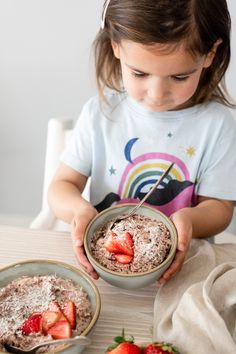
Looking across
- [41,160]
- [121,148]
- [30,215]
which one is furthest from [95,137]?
[30,215]

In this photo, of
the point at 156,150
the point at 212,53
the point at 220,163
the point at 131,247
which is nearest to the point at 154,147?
the point at 156,150

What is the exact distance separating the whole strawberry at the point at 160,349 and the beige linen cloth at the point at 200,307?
0.09ft

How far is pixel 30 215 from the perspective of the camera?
1987 mm

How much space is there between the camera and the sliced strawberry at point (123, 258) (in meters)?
0.77

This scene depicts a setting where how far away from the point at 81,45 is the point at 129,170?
0.64 metres

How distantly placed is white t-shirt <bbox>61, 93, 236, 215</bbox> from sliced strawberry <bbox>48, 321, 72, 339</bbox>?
506 mm

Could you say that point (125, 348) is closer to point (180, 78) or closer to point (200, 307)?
point (200, 307)

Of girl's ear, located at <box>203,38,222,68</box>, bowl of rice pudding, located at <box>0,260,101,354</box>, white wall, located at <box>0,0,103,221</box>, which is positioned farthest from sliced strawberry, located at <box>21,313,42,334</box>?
white wall, located at <box>0,0,103,221</box>

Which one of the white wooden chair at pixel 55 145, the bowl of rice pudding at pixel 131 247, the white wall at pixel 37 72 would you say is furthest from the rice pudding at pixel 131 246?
the white wall at pixel 37 72

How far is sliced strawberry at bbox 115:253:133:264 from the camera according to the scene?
0.77 metres

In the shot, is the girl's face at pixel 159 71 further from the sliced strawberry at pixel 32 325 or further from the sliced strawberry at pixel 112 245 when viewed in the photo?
the sliced strawberry at pixel 32 325

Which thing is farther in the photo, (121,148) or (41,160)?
(41,160)

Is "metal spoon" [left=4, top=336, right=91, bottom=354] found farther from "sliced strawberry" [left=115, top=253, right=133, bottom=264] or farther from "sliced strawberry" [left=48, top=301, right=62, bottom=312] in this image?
"sliced strawberry" [left=115, top=253, right=133, bottom=264]

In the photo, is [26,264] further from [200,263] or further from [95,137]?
[95,137]
